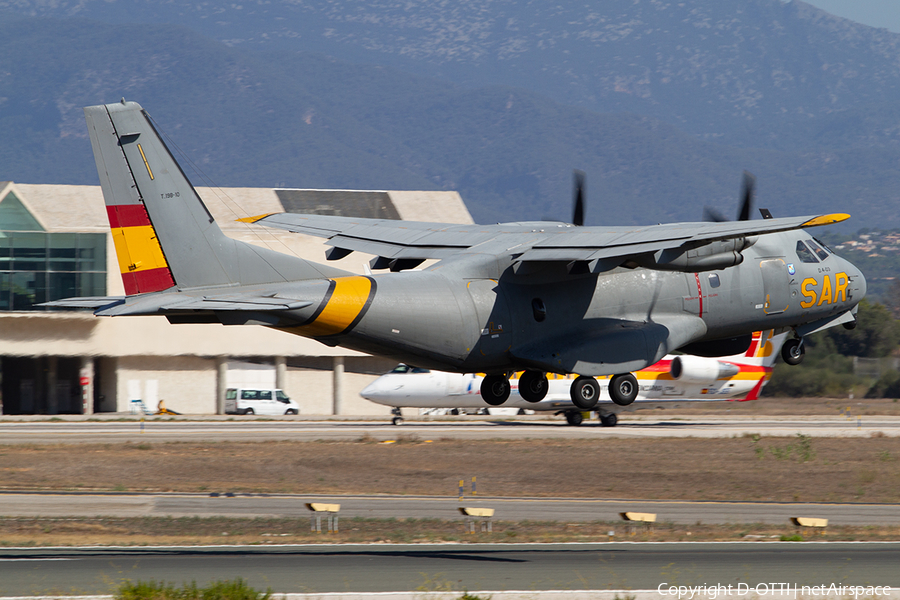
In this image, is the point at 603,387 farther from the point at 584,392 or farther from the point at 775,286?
the point at 584,392

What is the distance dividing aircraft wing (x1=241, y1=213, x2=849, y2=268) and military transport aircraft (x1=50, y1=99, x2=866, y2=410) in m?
0.06

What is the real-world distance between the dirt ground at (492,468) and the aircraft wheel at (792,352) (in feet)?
55.6

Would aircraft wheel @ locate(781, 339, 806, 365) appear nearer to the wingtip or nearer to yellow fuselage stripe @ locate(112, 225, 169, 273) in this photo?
the wingtip

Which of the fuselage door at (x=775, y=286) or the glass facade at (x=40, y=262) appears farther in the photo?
the glass facade at (x=40, y=262)

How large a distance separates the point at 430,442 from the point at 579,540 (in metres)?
21.4

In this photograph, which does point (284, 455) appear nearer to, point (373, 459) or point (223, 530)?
point (373, 459)

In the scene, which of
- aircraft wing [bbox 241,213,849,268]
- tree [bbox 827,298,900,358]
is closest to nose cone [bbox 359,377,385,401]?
aircraft wing [bbox 241,213,849,268]

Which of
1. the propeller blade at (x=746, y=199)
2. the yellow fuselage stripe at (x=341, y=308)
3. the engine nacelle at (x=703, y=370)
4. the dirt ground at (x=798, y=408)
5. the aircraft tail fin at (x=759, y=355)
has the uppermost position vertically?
the propeller blade at (x=746, y=199)

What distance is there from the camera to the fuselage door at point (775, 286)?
28359 millimetres

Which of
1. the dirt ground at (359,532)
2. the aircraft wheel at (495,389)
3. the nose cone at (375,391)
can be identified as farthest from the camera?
the nose cone at (375,391)

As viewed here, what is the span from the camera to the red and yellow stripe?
2388 centimetres

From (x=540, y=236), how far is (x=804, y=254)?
8.40 metres

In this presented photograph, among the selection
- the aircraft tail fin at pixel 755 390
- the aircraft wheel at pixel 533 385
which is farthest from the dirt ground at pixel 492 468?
the aircraft wheel at pixel 533 385

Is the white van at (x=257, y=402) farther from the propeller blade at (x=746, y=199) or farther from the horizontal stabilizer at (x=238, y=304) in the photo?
the horizontal stabilizer at (x=238, y=304)
